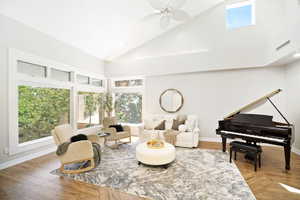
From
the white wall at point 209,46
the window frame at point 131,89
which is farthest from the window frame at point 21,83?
the white wall at point 209,46

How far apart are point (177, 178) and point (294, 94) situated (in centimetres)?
402

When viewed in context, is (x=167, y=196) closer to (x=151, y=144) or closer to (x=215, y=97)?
(x=151, y=144)

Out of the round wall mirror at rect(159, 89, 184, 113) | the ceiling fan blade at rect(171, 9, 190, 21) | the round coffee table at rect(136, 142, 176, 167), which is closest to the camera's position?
the round coffee table at rect(136, 142, 176, 167)

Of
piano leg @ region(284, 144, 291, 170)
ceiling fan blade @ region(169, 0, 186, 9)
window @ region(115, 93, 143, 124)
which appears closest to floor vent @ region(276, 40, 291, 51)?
piano leg @ region(284, 144, 291, 170)

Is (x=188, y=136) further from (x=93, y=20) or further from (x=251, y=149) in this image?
(x=93, y=20)

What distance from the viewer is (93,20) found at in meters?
4.02

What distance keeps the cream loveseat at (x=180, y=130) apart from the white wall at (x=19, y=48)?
3.05 m

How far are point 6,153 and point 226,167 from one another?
4.68 metres

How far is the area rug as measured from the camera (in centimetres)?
213

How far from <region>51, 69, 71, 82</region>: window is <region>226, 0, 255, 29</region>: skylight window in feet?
18.4

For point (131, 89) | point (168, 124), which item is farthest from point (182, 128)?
point (131, 89)

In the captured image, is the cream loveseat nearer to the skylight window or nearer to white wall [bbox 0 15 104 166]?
white wall [bbox 0 15 104 166]

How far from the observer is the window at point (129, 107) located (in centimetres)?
613

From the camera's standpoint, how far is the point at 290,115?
4.09 meters
